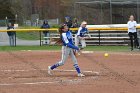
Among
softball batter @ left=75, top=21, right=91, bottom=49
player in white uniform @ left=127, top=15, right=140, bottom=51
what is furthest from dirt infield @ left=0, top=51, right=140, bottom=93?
player in white uniform @ left=127, top=15, right=140, bottom=51

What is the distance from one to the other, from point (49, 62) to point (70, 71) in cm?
364

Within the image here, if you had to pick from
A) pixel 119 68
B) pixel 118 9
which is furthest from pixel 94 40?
pixel 119 68

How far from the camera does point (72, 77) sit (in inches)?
565

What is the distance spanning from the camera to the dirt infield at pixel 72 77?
38.6 ft

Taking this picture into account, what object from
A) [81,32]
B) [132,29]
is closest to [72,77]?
[81,32]

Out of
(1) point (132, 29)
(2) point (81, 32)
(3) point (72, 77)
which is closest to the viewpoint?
(3) point (72, 77)

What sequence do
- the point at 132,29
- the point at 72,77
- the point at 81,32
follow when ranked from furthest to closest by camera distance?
the point at 132,29
the point at 81,32
the point at 72,77

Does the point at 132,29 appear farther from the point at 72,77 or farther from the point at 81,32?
the point at 72,77

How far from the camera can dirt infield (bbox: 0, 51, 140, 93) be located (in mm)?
11773

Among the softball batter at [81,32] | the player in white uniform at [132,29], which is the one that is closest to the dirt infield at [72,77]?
the softball batter at [81,32]

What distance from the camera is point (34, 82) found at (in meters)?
13.2

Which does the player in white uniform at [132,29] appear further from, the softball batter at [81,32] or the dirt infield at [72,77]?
the dirt infield at [72,77]

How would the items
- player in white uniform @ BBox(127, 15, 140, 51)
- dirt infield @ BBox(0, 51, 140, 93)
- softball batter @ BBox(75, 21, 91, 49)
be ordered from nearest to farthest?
dirt infield @ BBox(0, 51, 140, 93) < softball batter @ BBox(75, 21, 91, 49) < player in white uniform @ BBox(127, 15, 140, 51)

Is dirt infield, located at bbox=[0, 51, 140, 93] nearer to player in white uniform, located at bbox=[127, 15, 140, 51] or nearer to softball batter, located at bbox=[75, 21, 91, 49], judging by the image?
softball batter, located at bbox=[75, 21, 91, 49]
